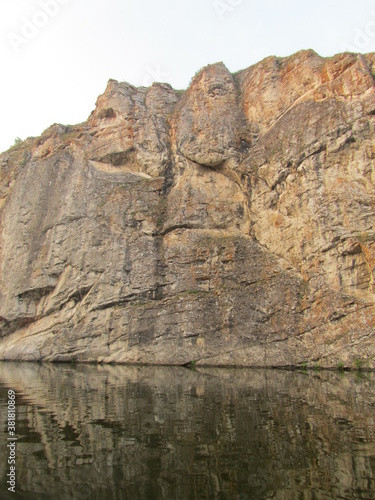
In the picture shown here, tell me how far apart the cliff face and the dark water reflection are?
10309 mm

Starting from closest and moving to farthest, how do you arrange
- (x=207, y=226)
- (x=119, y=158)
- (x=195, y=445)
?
(x=195, y=445) < (x=207, y=226) < (x=119, y=158)

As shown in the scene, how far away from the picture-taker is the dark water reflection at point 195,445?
4750 mm

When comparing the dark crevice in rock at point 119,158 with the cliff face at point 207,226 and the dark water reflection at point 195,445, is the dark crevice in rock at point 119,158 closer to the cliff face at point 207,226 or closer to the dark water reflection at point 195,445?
the cliff face at point 207,226

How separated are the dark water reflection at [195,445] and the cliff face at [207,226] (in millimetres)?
10309

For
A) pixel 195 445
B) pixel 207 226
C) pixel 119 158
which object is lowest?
pixel 195 445

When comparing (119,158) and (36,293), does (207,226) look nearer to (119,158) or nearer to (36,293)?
(119,158)

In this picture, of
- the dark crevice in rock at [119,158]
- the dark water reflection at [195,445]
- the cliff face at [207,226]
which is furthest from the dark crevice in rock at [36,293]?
the dark water reflection at [195,445]

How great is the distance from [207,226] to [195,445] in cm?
2096

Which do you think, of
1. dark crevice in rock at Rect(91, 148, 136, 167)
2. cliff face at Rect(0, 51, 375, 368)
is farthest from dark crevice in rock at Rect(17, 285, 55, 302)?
dark crevice in rock at Rect(91, 148, 136, 167)

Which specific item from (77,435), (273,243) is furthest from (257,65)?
(77,435)

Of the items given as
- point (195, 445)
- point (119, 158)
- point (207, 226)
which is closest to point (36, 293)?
point (119, 158)

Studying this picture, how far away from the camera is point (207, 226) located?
2655 centimetres

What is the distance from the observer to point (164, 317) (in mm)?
23156

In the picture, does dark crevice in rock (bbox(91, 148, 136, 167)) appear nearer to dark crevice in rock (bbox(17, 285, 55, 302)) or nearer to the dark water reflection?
dark crevice in rock (bbox(17, 285, 55, 302))
